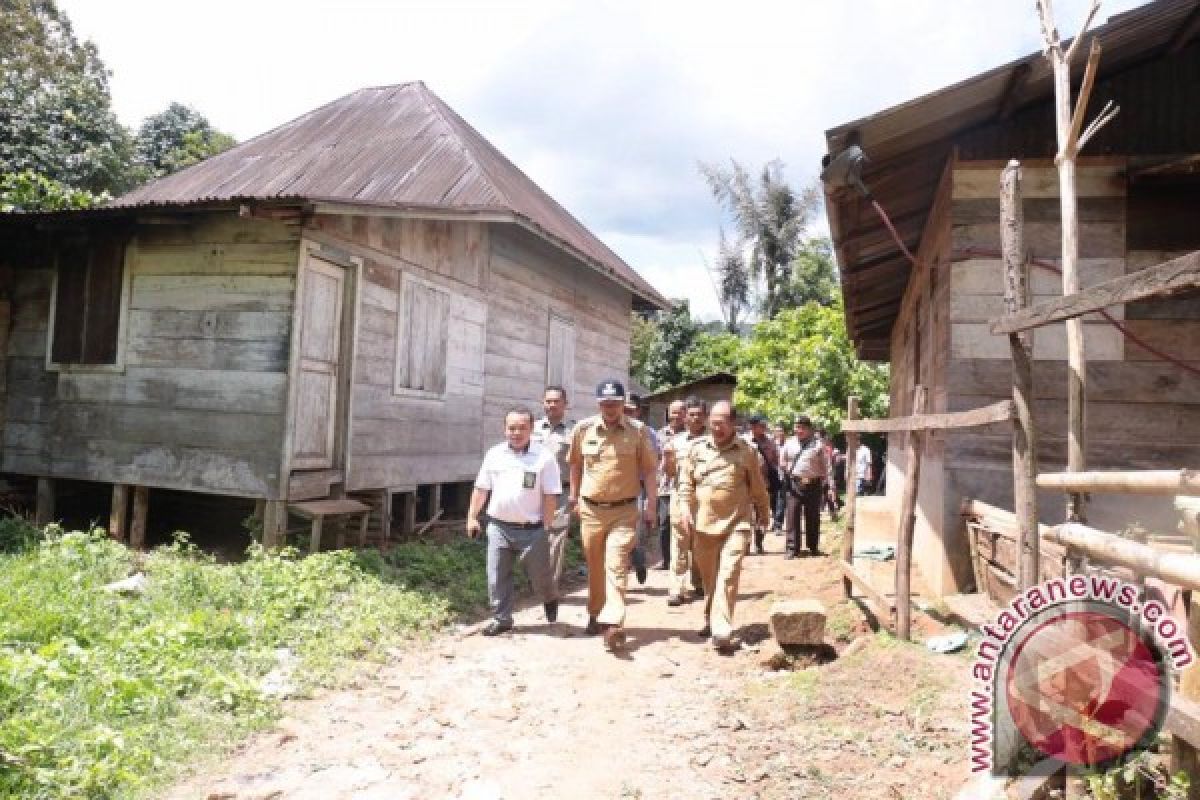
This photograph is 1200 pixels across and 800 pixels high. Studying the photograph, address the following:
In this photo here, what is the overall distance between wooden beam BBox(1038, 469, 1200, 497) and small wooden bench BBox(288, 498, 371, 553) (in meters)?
6.11

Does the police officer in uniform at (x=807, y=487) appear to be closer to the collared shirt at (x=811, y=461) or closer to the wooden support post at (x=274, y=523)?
the collared shirt at (x=811, y=461)

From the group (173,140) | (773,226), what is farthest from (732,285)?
(173,140)

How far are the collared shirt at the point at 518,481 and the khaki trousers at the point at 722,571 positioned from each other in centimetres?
124

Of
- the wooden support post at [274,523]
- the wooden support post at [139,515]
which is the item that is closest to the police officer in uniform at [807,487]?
the wooden support post at [274,523]

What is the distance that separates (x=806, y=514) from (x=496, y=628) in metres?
5.11

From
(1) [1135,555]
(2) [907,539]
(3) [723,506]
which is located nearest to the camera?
(1) [1135,555]

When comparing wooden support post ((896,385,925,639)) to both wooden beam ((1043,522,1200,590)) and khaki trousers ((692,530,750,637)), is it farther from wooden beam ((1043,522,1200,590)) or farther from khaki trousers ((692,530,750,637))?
wooden beam ((1043,522,1200,590))

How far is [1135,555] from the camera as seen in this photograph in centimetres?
249

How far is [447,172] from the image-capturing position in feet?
31.9

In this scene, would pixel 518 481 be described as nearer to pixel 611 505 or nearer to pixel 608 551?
pixel 611 505

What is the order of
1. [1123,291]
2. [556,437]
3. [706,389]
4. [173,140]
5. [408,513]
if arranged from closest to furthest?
1. [1123,291]
2. [556,437]
3. [408,513]
4. [173,140]
5. [706,389]

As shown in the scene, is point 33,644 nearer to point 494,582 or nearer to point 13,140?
point 494,582

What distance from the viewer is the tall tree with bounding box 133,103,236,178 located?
2462cm

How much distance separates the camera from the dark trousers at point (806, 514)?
31.7 feet
